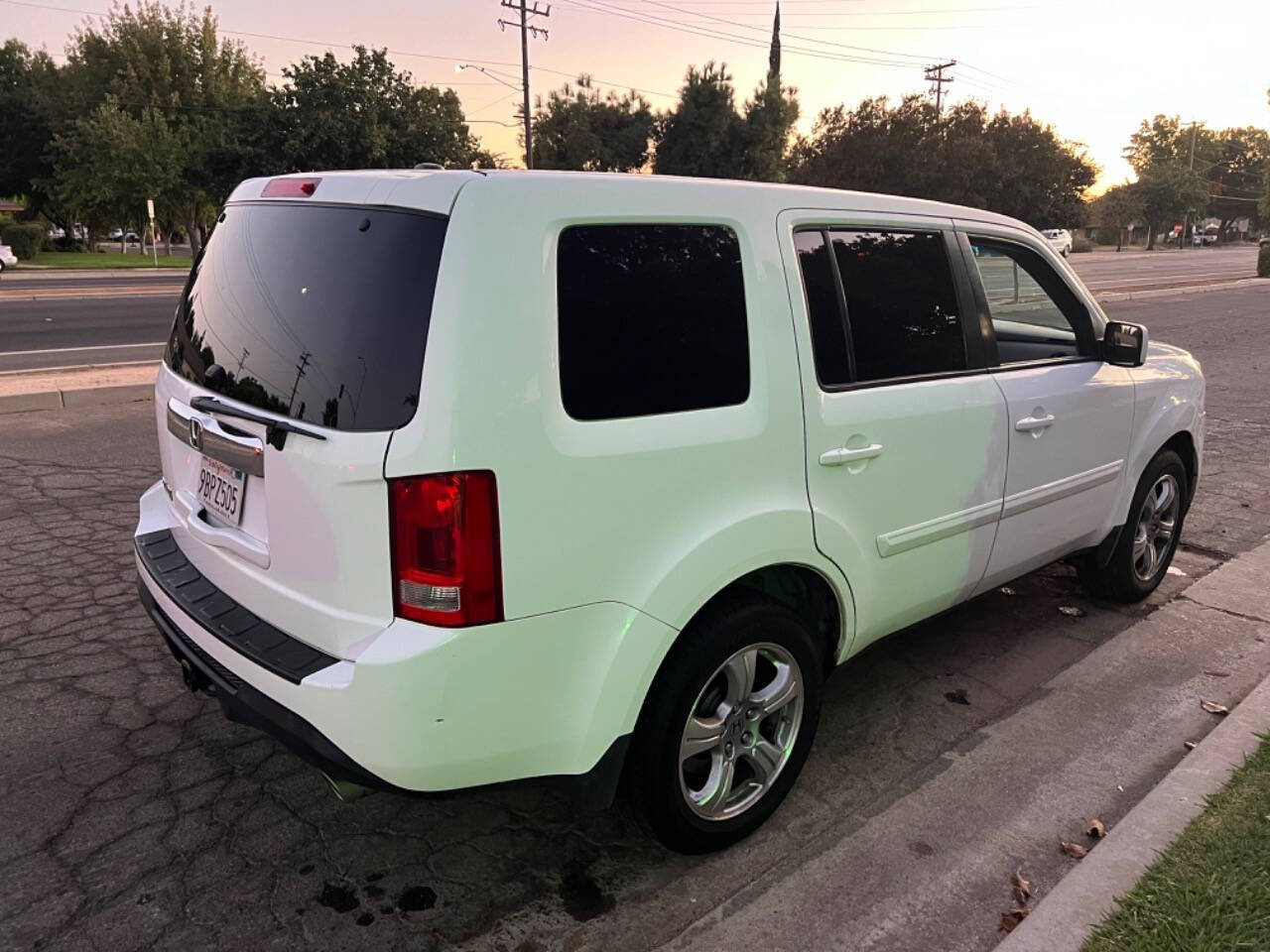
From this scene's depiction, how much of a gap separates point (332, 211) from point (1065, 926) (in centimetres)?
259

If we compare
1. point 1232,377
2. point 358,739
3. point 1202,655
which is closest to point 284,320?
A: point 358,739

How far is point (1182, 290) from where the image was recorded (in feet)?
87.5

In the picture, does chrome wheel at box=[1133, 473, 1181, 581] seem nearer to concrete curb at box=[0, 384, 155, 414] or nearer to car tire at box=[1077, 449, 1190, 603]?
car tire at box=[1077, 449, 1190, 603]

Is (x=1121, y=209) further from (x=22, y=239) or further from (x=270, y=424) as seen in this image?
(x=270, y=424)

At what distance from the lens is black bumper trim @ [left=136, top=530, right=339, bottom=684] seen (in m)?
2.21

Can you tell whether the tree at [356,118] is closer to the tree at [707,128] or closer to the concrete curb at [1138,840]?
the tree at [707,128]

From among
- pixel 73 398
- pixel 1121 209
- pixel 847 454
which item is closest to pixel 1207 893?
pixel 847 454

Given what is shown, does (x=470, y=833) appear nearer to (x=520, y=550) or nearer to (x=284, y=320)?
(x=520, y=550)

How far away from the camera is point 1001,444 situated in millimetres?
3334

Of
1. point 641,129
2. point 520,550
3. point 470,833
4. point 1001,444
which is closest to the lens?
point 520,550

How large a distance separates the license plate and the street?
92 centimetres

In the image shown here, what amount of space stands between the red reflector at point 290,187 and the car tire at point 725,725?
1.54m

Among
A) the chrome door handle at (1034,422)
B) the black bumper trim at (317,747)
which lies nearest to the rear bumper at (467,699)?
the black bumper trim at (317,747)

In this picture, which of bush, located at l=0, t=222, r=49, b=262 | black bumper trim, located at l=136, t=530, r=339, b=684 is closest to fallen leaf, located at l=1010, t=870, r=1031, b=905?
black bumper trim, located at l=136, t=530, r=339, b=684
